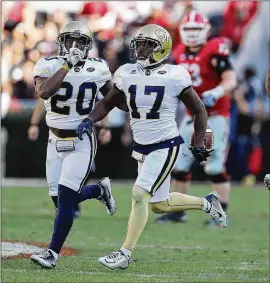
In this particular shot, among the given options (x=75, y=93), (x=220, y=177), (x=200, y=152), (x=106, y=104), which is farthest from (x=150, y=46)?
(x=220, y=177)

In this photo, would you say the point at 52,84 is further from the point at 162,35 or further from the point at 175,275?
the point at 175,275

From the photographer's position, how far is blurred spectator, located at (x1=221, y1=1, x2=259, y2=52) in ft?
49.8

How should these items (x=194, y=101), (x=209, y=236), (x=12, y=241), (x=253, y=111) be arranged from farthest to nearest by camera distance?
(x=253, y=111), (x=209, y=236), (x=12, y=241), (x=194, y=101)

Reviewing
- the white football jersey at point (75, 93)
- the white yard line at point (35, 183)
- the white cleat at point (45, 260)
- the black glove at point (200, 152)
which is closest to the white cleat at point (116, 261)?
the white cleat at point (45, 260)

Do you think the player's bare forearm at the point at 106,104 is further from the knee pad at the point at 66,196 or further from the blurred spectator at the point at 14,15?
the blurred spectator at the point at 14,15

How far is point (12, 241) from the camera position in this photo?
795cm

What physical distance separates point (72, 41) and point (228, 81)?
292 cm

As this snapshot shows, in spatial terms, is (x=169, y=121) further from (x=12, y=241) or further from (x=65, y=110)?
(x=12, y=241)

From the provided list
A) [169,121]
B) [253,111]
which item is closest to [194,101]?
[169,121]

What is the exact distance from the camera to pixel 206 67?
952 cm

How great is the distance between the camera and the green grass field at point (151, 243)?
623 cm

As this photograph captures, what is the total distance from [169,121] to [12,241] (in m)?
1.95

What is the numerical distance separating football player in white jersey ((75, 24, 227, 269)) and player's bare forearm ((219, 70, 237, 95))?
2512 mm

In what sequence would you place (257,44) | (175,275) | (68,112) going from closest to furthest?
(175,275) → (68,112) → (257,44)
